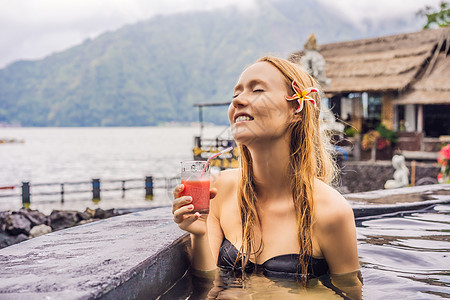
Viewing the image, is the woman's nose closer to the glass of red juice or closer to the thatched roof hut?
the glass of red juice

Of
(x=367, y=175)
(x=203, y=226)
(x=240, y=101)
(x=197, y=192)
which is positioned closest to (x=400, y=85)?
(x=367, y=175)

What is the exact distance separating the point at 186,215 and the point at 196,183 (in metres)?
0.15

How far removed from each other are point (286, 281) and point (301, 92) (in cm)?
99

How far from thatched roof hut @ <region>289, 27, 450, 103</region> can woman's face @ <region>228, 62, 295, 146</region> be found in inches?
674

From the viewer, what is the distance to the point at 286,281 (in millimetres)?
2234

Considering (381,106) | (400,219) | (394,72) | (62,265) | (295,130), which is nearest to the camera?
(62,265)

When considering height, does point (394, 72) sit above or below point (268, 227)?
above

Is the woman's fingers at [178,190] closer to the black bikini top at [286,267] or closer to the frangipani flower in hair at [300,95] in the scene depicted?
the black bikini top at [286,267]

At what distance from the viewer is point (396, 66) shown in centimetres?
2070

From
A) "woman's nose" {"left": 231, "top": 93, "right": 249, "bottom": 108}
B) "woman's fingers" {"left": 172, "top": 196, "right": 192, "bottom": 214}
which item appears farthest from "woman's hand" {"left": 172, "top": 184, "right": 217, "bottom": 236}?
"woman's nose" {"left": 231, "top": 93, "right": 249, "bottom": 108}

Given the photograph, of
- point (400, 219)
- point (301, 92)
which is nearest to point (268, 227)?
point (301, 92)

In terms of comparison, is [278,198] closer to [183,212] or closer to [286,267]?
[286,267]

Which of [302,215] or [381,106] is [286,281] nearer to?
[302,215]

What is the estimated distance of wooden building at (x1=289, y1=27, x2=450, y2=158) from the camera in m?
19.2
